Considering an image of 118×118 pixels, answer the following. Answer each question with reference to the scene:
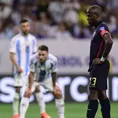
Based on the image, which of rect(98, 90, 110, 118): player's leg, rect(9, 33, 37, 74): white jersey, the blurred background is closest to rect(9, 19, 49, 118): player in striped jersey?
rect(9, 33, 37, 74): white jersey

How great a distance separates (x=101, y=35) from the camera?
9.92 metres

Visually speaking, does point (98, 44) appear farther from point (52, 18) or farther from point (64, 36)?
point (52, 18)

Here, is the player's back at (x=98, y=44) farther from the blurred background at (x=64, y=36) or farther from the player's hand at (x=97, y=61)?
the blurred background at (x=64, y=36)

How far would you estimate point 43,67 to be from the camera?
39.8 feet

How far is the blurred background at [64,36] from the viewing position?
16812 mm

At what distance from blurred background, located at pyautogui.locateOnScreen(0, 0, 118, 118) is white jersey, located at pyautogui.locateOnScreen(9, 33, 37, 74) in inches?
118

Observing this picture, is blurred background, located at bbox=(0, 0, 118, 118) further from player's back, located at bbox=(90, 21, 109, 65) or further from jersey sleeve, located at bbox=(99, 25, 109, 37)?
jersey sleeve, located at bbox=(99, 25, 109, 37)

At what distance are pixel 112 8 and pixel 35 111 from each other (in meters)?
6.78

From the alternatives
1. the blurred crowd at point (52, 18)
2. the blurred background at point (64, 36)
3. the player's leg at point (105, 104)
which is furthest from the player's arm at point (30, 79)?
the blurred crowd at point (52, 18)

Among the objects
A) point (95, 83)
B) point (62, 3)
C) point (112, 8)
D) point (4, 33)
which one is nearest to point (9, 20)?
point (4, 33)

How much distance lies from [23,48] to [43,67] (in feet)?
4.44

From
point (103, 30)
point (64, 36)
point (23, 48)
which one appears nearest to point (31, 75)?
point (23, 48)

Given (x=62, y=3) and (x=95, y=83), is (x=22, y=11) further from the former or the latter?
(x=95, y=83)

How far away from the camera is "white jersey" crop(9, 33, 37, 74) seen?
1331 cm
